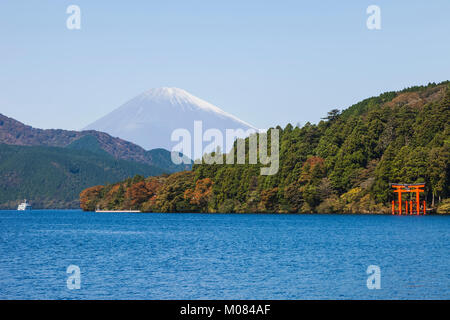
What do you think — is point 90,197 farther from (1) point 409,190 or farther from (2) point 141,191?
(1) point 409,190

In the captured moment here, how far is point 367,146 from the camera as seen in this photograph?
4385 inches

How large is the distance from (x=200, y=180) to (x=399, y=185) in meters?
56.4

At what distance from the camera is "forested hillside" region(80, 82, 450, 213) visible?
323 ft

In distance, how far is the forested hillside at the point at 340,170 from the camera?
323ft

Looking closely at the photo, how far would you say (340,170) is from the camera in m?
110

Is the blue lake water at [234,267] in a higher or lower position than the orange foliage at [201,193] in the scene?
lower

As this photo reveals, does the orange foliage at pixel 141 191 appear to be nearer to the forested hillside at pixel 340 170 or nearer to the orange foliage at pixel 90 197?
the forested hillside at pixel 340 170

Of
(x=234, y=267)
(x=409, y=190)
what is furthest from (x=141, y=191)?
(x=234, y=267)

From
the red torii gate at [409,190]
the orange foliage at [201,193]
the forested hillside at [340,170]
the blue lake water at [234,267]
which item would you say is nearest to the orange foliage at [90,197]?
the forested hillside at [340,170]

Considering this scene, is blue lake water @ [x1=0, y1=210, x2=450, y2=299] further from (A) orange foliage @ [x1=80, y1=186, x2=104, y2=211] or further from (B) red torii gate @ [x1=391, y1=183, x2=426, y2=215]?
(A) orange foliage @ [x1=80, y1=186, x2=104, y2=211]

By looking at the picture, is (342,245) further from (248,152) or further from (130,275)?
(248,152)

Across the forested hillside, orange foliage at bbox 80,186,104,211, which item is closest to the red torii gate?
the forested hillside

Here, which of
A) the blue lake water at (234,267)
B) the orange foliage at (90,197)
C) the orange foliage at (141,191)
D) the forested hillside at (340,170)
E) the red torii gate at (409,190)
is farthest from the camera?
the orange foliage at (90,197)

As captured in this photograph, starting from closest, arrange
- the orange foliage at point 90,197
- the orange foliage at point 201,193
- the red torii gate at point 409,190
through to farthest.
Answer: the red torii gate at point 409,190 → the orange foliage at point 201,193 → the orange foliage at point 90,197
